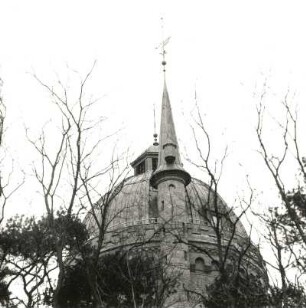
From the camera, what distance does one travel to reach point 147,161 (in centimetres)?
4716

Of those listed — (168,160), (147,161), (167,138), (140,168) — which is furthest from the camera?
(140,168)

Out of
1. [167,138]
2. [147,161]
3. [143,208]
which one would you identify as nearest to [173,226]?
[143,208]

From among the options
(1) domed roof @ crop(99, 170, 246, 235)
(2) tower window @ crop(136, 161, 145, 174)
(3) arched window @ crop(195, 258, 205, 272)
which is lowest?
(3) arched window @ crop(195, 258, 205, 272)

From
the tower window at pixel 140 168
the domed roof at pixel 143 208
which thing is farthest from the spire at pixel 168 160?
the tower window at pixel 140 168

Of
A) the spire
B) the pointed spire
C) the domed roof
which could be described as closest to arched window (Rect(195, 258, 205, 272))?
the domed roof

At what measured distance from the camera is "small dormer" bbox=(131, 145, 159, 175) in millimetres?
46897

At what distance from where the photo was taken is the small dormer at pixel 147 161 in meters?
46.9

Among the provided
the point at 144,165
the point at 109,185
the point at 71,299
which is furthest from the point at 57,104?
the point at 144,165

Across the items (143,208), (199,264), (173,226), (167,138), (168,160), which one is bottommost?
(199,264)

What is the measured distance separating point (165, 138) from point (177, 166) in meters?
2.59

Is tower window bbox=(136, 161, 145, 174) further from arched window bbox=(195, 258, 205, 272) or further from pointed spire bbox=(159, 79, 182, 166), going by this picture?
arched window bbox=(195, 258, 205, 272)

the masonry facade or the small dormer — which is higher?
the small dormer

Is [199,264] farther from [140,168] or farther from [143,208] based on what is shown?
[140,168]

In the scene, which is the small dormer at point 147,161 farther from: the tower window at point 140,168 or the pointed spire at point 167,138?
the pointed spire at point 167,138
